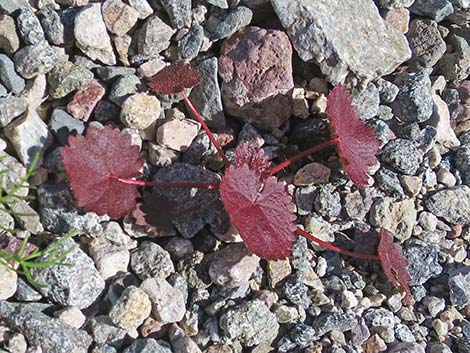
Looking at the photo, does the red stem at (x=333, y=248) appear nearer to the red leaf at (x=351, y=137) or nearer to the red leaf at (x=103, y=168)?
the red leaf at (x=351, y=137)

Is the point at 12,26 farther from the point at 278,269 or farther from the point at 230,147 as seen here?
the point at 278,269

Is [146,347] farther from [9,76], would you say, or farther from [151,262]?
[9,76]

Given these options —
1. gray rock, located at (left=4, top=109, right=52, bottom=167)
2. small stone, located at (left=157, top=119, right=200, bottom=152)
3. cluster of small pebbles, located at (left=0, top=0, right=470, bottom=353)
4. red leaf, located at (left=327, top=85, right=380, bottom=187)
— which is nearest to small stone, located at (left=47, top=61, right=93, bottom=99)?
cluster of small pebbles, located at (left=0, top=0, right=470, bottom=353)

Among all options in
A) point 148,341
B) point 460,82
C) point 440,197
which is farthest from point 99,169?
point 460,82

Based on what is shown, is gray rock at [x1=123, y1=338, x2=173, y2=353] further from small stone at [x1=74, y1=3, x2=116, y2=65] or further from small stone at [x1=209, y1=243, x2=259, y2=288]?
small stone at [x1=74, y1=3, x2=116, y2=65]

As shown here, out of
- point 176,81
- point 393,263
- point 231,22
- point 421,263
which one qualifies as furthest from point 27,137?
point 421,263
